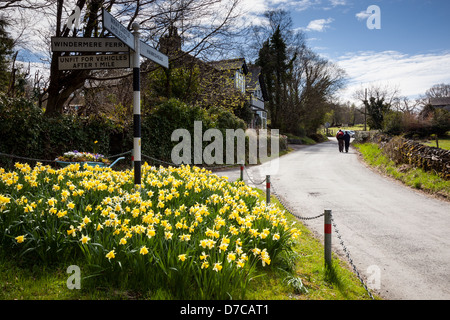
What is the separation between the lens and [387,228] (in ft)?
23.1

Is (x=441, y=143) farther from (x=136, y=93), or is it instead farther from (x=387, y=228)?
(x=136, y=93)

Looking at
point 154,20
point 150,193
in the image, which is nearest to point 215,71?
point 154,20

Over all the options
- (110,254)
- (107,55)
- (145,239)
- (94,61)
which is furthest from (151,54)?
(110,254)

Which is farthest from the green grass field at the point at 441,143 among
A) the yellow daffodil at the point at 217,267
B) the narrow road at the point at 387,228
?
the yellow daffodil at the point at 217,267

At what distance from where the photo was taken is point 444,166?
11.9 meters

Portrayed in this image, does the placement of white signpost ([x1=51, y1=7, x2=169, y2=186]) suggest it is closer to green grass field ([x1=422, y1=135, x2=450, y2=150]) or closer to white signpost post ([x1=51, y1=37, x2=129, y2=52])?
white signpost post ([x1=51, y1=37, x2=129, y2=52])

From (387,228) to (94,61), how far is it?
6576 mm

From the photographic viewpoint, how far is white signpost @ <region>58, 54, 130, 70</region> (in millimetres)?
5473

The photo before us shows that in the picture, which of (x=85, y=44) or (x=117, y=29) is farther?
(x=85, y=44)

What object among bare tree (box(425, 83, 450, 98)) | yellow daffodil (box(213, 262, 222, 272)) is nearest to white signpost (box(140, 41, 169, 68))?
yellow daffodil (box(213, 262, 222, 272))

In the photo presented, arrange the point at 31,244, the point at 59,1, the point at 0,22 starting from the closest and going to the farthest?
the point at 31,244 → the point at 59,1 → the point at 0,22

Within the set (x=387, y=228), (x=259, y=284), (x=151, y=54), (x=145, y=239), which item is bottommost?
(x=387, y=228)
